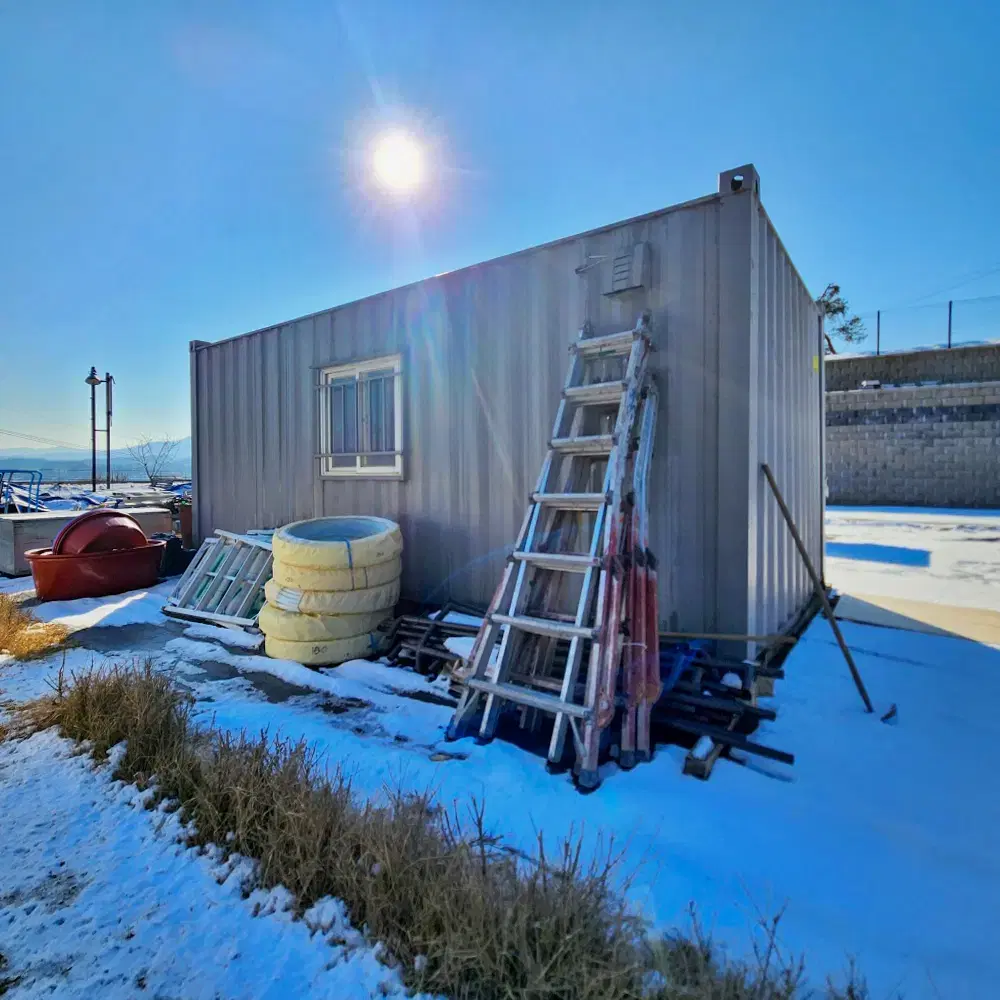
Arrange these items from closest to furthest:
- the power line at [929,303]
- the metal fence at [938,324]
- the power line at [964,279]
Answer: the metal fence at [938,324]
the power line at [929,303]
the power line at [964,279]

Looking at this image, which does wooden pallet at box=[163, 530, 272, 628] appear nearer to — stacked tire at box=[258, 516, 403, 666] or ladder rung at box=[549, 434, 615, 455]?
stacked tire at box=[258, 516, 403, 666]

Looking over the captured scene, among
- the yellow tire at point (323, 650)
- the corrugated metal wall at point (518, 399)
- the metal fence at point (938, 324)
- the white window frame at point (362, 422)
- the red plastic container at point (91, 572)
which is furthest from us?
the metal fence at point (938, 324)

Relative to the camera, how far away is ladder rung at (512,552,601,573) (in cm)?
267

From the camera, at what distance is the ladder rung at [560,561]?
8.76ft

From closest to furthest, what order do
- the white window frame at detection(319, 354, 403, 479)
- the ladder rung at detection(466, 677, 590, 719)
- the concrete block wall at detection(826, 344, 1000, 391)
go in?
the ladder rung at detection(466, 677, 590, 719)
the white window frame at detection(319, 354, 403, 479)
the concrete block wall at detection(826, 344, 1000, 391)

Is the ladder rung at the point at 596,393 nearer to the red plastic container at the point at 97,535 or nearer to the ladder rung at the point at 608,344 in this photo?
the ladder rung at the point at 608,344

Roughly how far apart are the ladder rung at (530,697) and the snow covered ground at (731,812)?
0.88 feet

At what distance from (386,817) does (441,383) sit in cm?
369

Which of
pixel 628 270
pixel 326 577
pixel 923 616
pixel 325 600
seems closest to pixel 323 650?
pixel 325 600

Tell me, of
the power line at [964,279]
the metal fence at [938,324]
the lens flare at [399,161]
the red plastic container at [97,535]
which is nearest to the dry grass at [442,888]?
the red plastic container at [97,535]

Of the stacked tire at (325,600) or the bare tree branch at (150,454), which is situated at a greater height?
the bare tree branch at (150,454)

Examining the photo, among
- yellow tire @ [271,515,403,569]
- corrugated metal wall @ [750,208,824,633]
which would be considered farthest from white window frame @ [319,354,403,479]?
corrugated metal wall @ [750,208,824,633]

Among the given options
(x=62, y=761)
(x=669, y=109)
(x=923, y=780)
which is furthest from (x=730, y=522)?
(x=669, y=109)

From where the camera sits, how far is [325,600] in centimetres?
399
